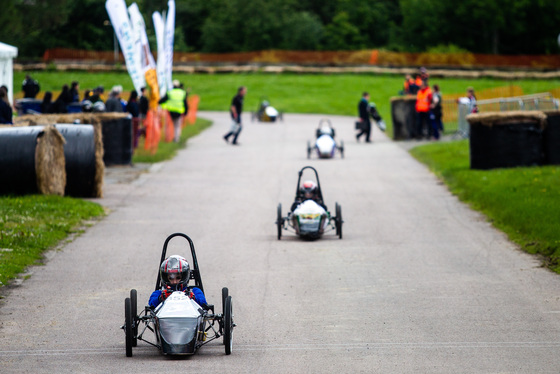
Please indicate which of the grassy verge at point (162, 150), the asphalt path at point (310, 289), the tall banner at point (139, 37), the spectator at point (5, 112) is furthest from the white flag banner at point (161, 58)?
the asphalt path at point (310, 289)

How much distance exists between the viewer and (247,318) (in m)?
9.73

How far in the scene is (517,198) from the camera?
17.3 metres

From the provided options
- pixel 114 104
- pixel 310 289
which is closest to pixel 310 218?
pixel 310 289

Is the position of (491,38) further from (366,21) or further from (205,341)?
(205,341)

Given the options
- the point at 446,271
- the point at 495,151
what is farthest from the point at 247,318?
the point at 495,151

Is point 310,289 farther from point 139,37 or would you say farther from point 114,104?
point 139,37

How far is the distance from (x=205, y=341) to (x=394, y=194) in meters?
12.3

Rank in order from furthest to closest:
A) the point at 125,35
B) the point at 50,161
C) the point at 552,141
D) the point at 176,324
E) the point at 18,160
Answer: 1. the point at 125,35
2. the point at 552,141
3. the point at 50,161
4. the point at 18,160
5. the point at 176,324

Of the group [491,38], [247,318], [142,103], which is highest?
[491,38]

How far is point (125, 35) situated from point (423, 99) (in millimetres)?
10126

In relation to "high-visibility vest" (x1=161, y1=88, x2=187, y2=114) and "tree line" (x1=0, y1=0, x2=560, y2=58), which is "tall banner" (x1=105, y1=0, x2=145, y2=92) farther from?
"tree line" (x1=0, y1=0, x2=560, y2=58)

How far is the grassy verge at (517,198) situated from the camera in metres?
14.1

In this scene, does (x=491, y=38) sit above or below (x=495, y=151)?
above

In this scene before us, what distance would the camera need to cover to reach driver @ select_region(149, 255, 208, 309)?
28.1 ft
